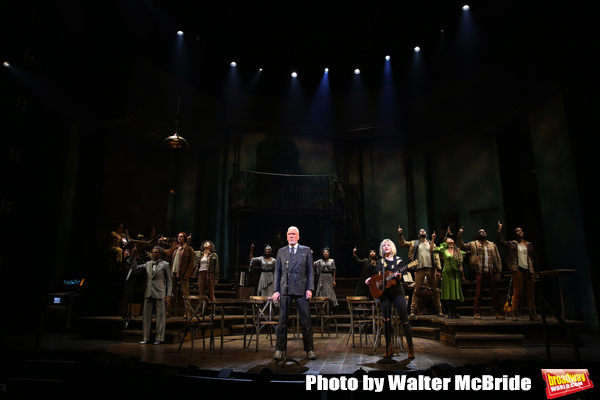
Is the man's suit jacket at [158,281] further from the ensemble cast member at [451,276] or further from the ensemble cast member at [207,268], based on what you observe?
the ensemble cast member at [451,276]

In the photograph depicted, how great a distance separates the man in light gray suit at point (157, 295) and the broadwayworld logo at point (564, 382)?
5.91 metres

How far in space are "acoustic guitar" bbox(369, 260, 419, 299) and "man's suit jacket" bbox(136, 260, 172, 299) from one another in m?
4.06

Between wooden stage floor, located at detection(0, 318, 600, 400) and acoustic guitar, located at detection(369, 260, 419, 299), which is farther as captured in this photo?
acoustic guitar, located at detection(369, 260, 419, 299)

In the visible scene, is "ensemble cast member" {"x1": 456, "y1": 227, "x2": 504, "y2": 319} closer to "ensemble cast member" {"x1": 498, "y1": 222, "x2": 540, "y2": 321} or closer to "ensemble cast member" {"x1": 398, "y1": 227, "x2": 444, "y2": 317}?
"ensemble cast member" {"x1": 498, "y1": 222, "x2": 540, "y2": 321}

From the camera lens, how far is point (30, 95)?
1086cm

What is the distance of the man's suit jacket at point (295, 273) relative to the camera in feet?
16.8

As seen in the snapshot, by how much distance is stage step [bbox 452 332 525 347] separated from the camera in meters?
6.41

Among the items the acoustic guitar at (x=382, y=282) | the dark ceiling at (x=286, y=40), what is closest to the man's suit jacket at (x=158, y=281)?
the acoustic guitar at (x=382, y=282)

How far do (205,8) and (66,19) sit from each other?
12.7ft

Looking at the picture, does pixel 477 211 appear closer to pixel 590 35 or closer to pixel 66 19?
pixel 590 35

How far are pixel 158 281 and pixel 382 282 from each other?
14.2ft

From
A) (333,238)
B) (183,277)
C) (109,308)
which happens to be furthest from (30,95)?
(333,238)

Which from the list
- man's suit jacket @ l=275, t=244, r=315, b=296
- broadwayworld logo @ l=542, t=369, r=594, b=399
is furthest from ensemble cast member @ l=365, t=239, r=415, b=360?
broadwayworld logo @ l=542, t=369, r=594, b=399

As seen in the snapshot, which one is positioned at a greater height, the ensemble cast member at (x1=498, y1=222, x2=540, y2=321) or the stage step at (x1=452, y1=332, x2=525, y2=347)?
the ensemble cast member at (x1=498, y1=222, x2=540, y2=321)
